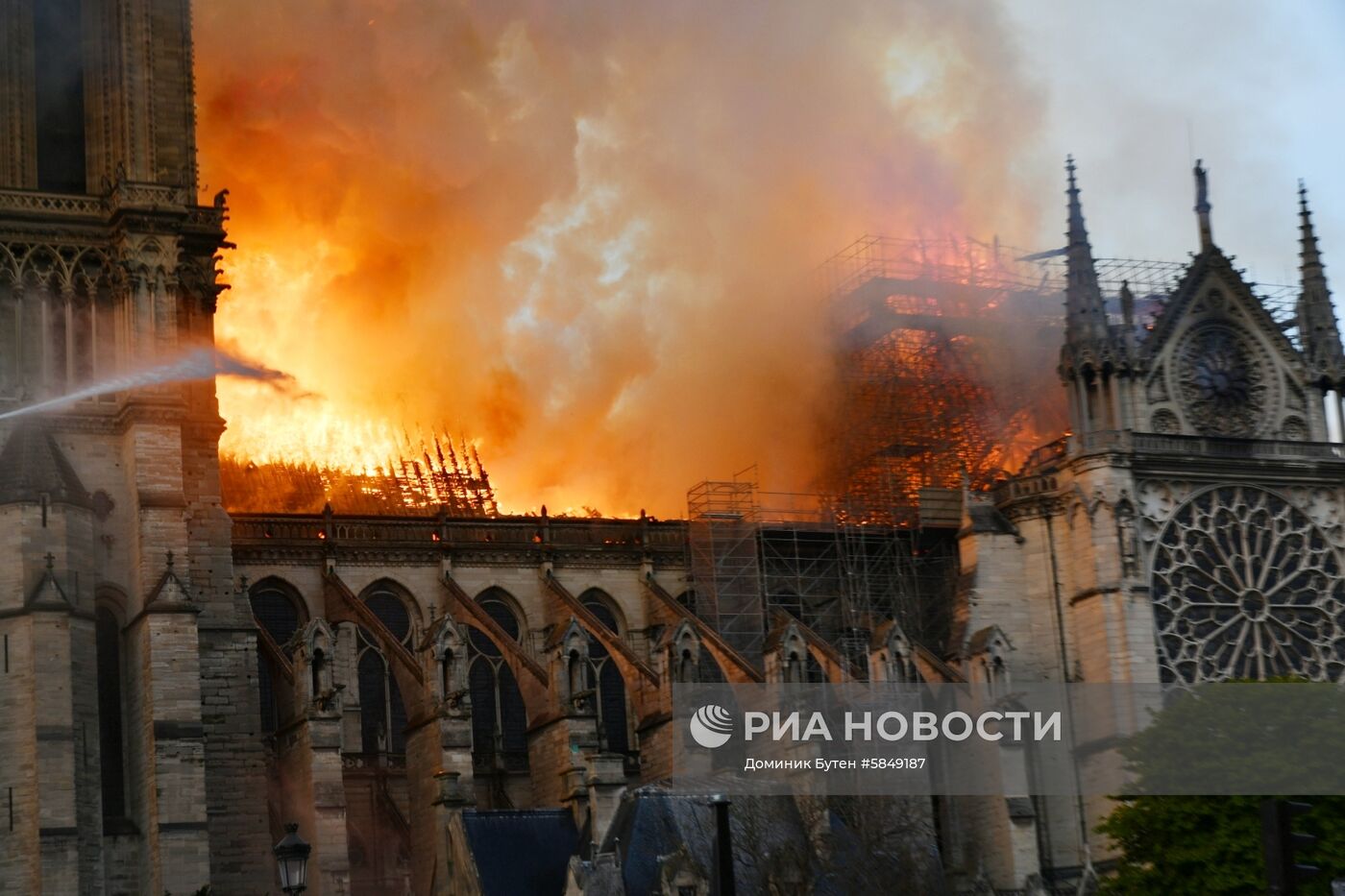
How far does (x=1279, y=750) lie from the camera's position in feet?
139

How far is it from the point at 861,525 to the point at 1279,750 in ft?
46.5

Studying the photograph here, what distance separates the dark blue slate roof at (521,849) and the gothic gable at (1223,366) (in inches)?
723

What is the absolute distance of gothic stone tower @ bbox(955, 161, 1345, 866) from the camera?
50625 millimetres

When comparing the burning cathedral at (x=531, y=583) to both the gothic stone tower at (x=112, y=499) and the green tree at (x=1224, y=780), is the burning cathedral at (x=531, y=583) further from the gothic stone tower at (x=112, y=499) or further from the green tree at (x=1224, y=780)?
the green tree at (x=1224, y=780)

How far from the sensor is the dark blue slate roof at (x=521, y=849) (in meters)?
41.3

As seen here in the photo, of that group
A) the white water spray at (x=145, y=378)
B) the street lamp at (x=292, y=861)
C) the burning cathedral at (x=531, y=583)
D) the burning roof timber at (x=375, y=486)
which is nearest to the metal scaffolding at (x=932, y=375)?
the burning cathedral at (x=531, y=583)

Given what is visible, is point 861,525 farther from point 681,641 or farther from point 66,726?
point 66,726

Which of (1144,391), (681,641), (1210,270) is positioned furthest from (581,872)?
(1210,270)

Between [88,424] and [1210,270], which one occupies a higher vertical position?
[1210,270]

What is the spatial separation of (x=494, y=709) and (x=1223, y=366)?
61.4 feet

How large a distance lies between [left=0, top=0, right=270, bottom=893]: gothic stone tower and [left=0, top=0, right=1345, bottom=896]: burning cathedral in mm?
73

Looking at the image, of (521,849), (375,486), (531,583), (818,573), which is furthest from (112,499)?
(818,573)

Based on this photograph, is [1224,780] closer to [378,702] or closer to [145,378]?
[378,702]

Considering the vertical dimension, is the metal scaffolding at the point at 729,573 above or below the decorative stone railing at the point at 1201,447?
below
